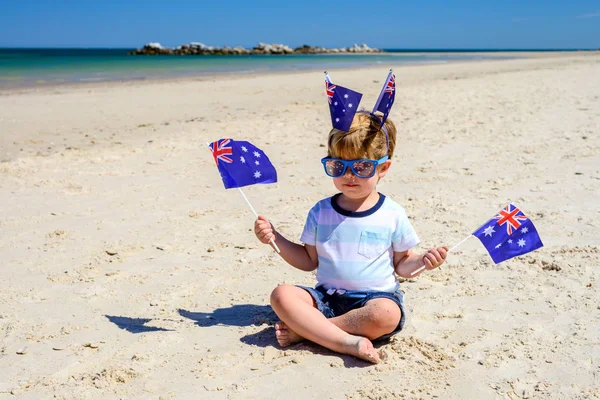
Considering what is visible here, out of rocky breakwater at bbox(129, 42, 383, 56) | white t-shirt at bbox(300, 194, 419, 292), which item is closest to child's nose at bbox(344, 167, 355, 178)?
white t-shirt at bbox(300, 194, 419, 292)

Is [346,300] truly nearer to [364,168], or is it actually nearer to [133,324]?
[364,168]

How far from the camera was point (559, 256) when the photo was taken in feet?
11.7

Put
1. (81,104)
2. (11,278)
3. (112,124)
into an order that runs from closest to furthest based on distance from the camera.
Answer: (11,278) < (112,124) < (81,104)

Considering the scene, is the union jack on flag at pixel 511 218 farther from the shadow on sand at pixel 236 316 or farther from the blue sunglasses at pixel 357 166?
the shadow on sand at pixel 236 316

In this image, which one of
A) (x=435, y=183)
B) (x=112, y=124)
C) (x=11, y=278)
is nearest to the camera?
(x=11, y=278)

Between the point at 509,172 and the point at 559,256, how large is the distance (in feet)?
6.86

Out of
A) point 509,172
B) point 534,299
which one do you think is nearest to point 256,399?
point 534,299

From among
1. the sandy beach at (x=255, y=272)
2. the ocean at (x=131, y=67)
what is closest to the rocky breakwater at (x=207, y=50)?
the ocean at (x=131, y=67)

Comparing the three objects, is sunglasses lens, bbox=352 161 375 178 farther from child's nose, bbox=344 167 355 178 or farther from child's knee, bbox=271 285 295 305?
child's knee, bbox=271 285 295 305

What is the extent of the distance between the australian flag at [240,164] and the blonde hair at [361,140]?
0.43 meters

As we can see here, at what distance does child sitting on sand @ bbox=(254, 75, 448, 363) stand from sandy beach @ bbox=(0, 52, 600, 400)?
0.43 feet

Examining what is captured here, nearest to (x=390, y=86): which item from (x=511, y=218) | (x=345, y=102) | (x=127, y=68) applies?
(x=345, y=102)

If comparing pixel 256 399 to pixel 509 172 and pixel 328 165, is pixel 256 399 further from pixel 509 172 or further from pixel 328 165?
pixel 509 172

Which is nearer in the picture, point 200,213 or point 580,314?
point 580,314
